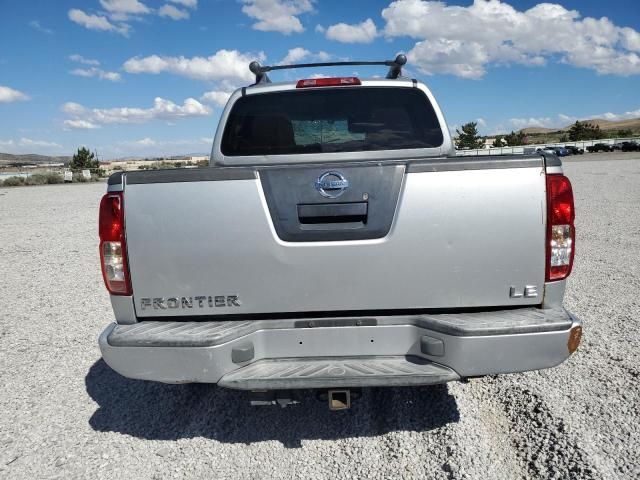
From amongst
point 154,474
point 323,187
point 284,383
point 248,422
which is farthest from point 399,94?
point 154,474

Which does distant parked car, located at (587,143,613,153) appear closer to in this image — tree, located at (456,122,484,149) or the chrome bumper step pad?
tree, located at (456,122,484,149)

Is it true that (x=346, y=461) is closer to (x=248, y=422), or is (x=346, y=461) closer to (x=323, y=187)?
(x=248, y=422)

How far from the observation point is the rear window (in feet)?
11.6

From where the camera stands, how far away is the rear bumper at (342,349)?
8.03ft

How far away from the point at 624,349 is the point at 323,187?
3270 millimetres

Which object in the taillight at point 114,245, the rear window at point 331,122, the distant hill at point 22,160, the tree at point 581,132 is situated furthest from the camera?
the distant hill at point 22,160

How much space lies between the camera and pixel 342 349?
2621 millimetres

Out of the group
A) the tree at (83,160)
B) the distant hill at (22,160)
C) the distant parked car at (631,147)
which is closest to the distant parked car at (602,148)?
the distant parked car at (631,147)

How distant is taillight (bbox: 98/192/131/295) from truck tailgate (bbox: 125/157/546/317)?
0.06 m

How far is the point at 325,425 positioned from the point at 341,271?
1304 millimetres

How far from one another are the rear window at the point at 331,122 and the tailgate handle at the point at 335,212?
3.41ft

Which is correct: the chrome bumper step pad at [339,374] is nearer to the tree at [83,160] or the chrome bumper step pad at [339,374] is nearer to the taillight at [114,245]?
the taillight at [114,245]

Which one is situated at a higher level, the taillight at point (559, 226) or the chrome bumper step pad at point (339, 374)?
the taillight at point (559, 226)

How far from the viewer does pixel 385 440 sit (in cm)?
303
